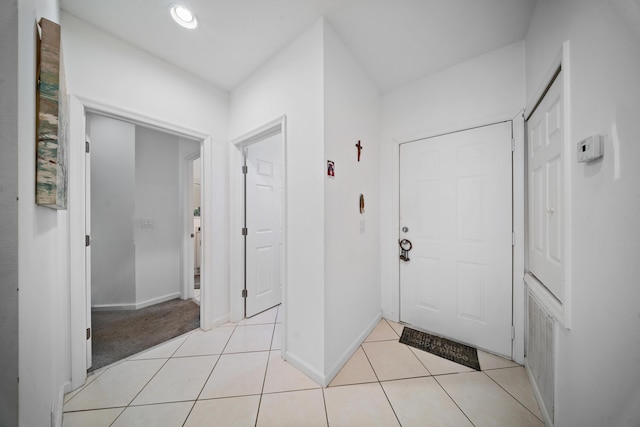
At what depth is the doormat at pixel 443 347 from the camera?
65.9 inches

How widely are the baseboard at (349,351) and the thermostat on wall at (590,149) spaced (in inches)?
71.6

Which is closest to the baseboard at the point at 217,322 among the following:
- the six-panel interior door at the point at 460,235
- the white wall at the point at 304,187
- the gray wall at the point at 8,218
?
the white wall at the point at 304,187

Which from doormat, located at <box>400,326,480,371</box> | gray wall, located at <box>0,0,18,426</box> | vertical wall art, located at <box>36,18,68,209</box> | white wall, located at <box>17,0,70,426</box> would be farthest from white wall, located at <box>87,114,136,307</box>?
doormat, located at <box>400,326,480,371</box>

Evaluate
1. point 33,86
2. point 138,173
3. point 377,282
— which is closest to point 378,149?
point 377,282

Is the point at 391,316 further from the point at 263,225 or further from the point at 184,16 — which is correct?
the point at 184,16

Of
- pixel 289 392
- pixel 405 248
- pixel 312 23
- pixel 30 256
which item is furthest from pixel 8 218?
pixel 405 248

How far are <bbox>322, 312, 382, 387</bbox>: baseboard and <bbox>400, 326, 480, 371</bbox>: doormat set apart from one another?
0.29m

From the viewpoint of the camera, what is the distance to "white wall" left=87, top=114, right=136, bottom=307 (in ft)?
8.44

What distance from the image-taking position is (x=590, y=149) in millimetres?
826

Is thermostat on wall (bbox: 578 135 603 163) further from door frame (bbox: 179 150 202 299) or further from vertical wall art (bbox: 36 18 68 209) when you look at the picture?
door frame (bbox: 179 150 202 299)

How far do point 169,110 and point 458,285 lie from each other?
123 inches

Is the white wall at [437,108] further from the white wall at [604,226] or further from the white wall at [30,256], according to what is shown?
the white wall at [30,256]

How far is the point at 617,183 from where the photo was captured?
2.43 feet

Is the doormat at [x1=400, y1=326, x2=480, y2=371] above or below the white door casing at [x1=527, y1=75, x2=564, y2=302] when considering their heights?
below
